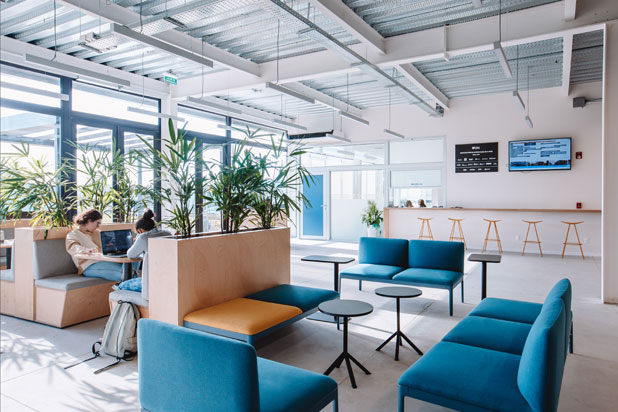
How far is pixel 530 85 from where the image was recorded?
8664 mm

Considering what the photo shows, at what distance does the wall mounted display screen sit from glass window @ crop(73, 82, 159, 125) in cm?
789

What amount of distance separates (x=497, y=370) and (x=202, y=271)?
2.22m

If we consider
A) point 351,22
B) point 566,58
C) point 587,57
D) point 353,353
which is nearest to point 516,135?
point 587,57

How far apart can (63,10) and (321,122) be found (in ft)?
24.3

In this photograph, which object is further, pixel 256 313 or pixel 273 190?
pixel 273 190

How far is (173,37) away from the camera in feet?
19.3

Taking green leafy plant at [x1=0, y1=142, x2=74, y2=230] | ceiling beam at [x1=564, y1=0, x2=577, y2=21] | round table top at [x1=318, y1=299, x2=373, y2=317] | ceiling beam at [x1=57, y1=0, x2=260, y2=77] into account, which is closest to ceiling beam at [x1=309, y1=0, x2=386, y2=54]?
ceiling beam at [x1=57, y1=0, x2=260, y2=77]

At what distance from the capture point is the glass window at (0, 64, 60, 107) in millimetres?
6148

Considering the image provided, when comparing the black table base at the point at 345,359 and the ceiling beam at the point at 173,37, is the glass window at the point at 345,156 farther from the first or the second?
the black table base at the point at 345,359

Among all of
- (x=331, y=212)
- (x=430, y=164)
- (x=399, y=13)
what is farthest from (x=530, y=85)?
(x=331, y=212)

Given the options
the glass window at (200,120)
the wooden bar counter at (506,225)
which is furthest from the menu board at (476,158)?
the glass window at (200,120)

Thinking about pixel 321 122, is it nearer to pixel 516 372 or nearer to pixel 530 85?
pixel 530 85

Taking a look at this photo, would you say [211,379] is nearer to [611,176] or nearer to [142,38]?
[142,38]

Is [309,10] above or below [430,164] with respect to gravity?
above
